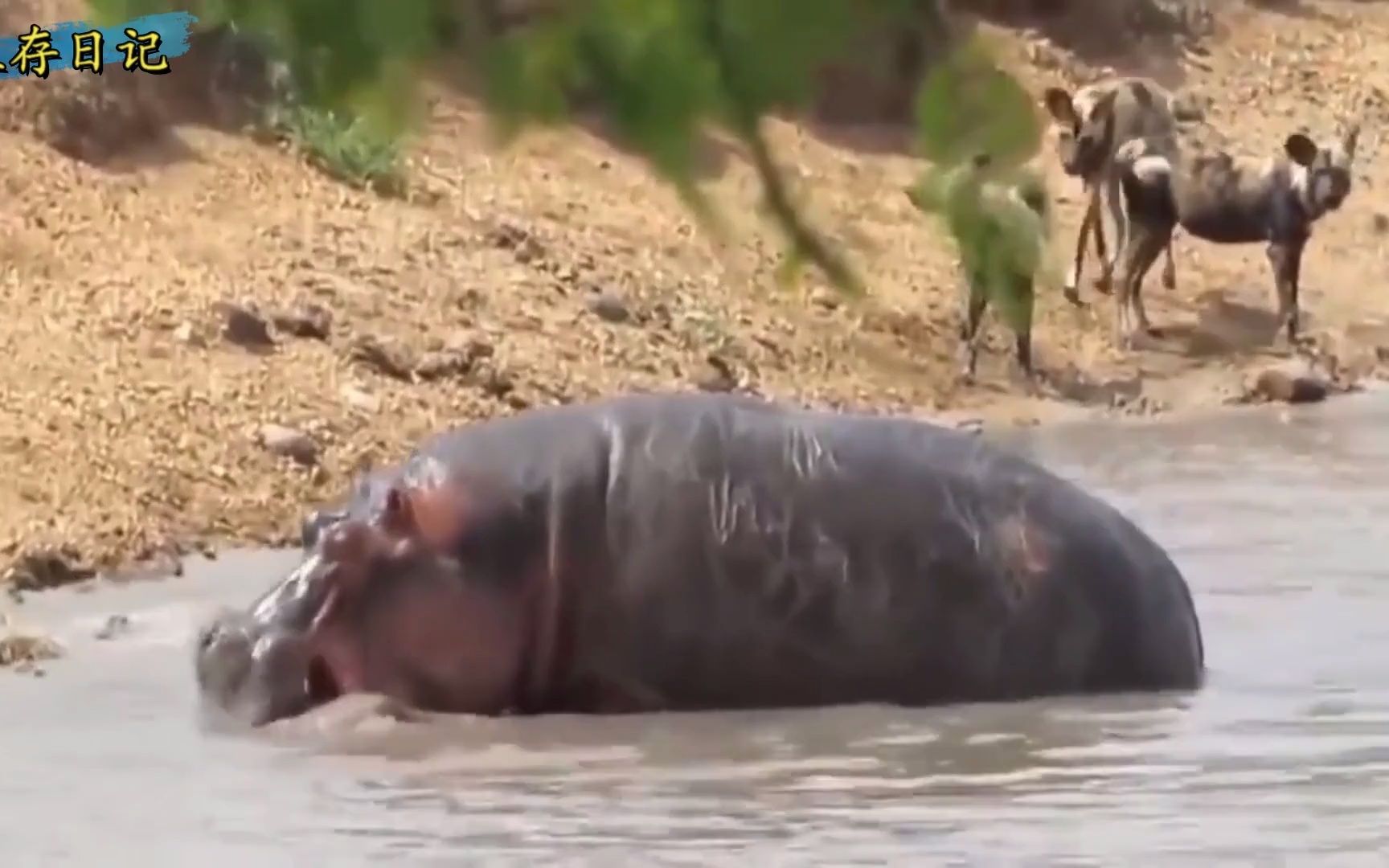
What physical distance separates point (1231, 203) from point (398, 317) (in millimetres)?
4864

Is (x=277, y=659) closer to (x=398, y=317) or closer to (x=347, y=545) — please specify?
(x=347, y=545)

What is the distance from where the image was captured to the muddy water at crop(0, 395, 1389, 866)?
14.5 ft

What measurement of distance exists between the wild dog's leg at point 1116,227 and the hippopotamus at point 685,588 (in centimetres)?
816

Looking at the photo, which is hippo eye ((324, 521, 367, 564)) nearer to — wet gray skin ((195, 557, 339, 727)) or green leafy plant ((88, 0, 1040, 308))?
wet gray skin ((195, 557, 339, 727))

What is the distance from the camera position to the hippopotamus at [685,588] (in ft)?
16.8

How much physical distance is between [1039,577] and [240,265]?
17.9 feet

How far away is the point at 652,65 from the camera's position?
5.11 ft

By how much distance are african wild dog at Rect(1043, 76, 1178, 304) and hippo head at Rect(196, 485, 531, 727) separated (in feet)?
26.8

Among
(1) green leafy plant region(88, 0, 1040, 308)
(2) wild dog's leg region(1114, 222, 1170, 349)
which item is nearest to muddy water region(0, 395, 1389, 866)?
(1) green leafy plant region(88, 0, 1040, 308)

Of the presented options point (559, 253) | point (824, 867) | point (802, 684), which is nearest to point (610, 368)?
point (559, 253)

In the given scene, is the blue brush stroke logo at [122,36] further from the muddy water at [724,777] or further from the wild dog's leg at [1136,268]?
the wild dog's leg at [1136,268]

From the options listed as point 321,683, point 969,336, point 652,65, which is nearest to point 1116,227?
point 969,336

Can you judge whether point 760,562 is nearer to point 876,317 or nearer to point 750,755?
point 750,755

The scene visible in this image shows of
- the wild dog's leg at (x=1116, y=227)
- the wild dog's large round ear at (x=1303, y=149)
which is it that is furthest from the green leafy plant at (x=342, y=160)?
the wild dog's large round ear at (x=1303, y=149)
